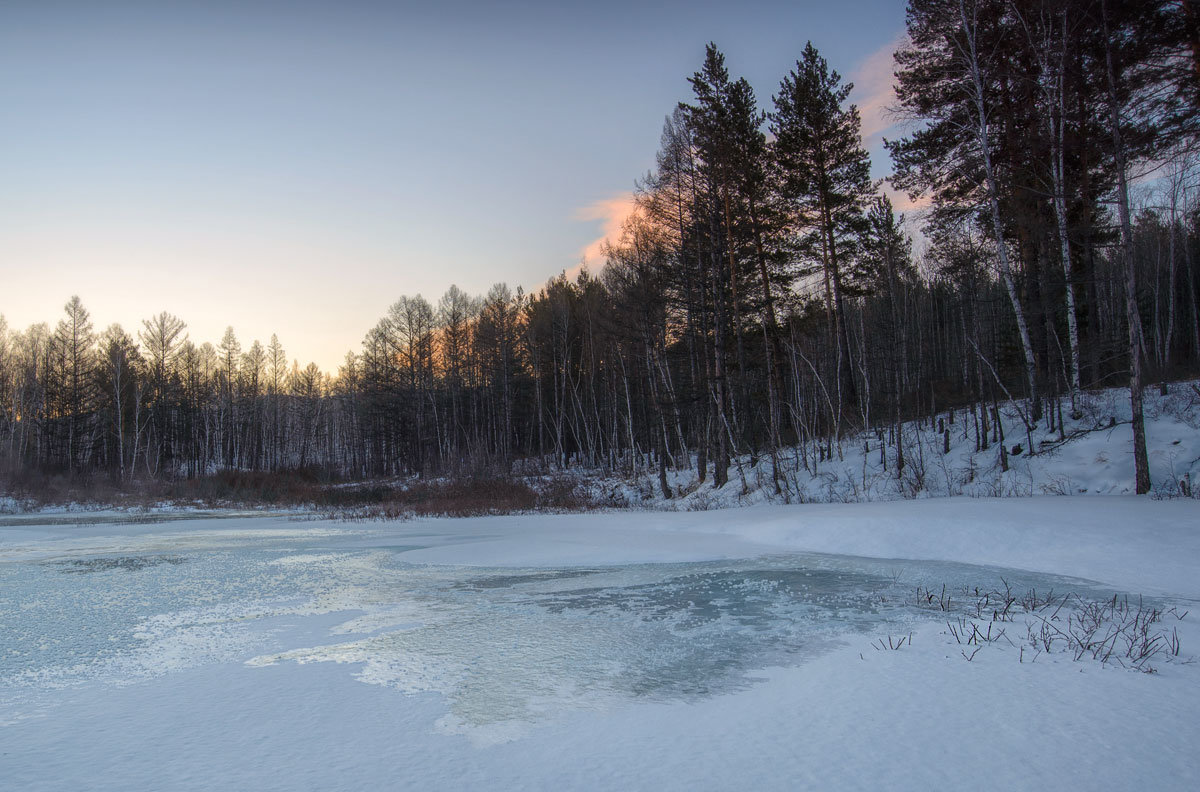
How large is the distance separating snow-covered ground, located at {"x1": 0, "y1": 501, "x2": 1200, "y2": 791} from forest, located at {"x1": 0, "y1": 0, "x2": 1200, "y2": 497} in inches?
293

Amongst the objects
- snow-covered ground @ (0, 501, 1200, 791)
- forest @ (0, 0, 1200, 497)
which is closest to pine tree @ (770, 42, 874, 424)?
forest @ (0, 0, 1200, 497)

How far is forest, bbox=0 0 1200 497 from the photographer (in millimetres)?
12766

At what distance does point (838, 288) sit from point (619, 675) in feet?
66.7

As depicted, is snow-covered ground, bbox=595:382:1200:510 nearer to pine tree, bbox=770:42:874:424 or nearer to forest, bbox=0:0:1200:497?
forest, bbox=0:0:1200:497

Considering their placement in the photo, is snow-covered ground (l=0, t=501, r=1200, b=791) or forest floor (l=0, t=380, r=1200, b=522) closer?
snow-covered ground (l=0, t=501, r=1200, b=791)

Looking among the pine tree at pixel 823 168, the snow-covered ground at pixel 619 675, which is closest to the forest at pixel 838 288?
the pine tree at pixel 823 168

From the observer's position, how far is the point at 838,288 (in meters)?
21.0

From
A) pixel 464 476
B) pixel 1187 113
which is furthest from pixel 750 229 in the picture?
pixel 464 476

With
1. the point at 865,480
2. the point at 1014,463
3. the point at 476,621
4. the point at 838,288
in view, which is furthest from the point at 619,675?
the point at 838,288

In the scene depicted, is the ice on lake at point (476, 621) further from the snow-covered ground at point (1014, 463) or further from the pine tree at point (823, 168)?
the pine tree at point (823, 168)

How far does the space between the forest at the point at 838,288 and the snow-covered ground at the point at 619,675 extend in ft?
24.4

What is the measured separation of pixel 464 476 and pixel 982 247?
67.0ft

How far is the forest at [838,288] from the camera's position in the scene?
12766mm

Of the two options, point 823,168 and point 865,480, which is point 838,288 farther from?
point 865,480
